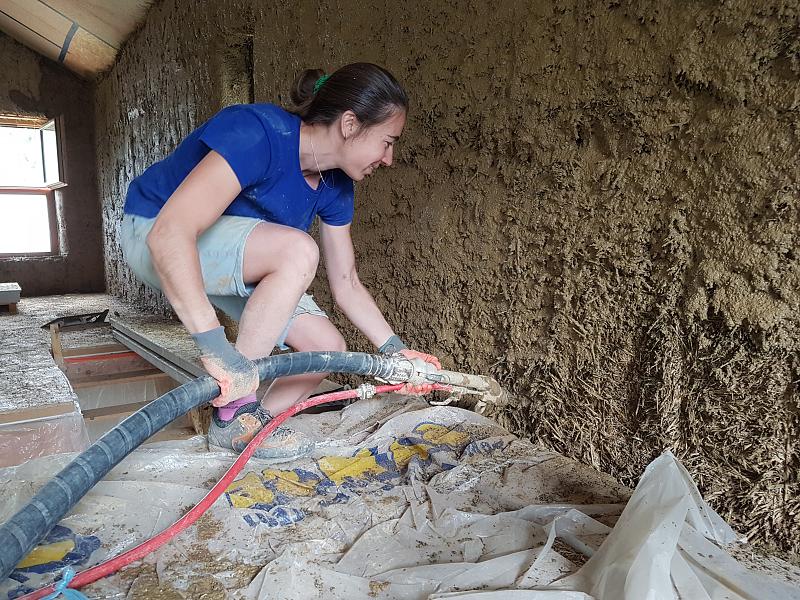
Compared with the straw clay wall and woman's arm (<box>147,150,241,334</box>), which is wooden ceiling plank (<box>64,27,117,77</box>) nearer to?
the straw clay wall

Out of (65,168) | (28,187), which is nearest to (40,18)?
(65,168)

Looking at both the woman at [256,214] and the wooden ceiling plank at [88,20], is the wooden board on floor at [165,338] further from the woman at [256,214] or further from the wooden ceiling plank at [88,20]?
the wooden ceiling plank at [88,20]

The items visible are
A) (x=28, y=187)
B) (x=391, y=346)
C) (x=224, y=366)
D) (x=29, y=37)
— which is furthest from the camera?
(x=28, y=187)

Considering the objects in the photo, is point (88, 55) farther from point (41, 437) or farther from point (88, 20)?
point (41, 437)

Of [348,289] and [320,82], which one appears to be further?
[348,289]

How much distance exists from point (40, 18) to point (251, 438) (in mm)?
5523

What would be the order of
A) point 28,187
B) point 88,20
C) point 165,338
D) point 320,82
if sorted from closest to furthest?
point 320,82 < point 165,338 < point 88,20 < point 28,187

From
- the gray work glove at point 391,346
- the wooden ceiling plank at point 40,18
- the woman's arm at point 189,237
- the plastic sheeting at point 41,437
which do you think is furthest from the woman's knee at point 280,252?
the wooden ceiling plank at point 40,18

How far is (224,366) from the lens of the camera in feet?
3.61

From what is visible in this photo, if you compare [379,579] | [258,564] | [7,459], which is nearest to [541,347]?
[379,579]

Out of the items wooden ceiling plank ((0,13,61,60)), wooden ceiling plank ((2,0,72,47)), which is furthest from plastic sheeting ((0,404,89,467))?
wooden ceiling plank ((0,13,61,60))

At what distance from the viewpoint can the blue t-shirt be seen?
116cm

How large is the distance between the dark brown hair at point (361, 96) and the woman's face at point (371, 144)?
0.02 meters

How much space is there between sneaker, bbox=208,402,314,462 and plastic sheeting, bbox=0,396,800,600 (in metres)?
0.04
